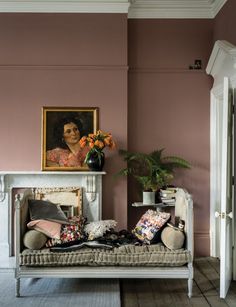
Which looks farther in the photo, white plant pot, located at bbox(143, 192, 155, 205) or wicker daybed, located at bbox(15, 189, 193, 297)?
white plant pot, located at bbox(143, 192, 155, 205)

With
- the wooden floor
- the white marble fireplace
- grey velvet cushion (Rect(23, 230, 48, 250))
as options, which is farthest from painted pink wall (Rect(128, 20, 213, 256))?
grey velvet cushion (Rect(23, 230, 48, 250))

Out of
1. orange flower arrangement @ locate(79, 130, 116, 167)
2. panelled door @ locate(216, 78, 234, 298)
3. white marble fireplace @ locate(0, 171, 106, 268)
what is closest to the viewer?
panelled door @ locate(216, 78, 234, 298)

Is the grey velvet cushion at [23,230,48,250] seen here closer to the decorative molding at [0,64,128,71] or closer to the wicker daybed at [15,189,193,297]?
the wicker daybed at [15,189,193,297]

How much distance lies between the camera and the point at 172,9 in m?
5.10

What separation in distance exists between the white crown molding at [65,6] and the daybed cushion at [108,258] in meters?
2.99

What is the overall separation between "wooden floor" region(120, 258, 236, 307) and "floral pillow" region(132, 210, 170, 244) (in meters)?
0.51

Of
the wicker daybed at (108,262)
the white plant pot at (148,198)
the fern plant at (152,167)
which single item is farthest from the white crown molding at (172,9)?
the wicker daybed at (108,262)

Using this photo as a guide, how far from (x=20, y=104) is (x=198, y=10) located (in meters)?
2.66

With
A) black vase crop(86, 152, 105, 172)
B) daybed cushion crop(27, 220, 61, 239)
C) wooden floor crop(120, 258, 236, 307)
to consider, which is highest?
black vase crop(86, 152, 105, 172)

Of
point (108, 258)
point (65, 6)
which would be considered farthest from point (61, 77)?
point (108, 258)

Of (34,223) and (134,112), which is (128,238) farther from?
(134,112)

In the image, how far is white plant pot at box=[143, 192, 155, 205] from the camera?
Result: 4840 millimetres

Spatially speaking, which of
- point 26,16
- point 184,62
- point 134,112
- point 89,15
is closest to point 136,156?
point 134,112

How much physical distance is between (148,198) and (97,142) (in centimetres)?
98
